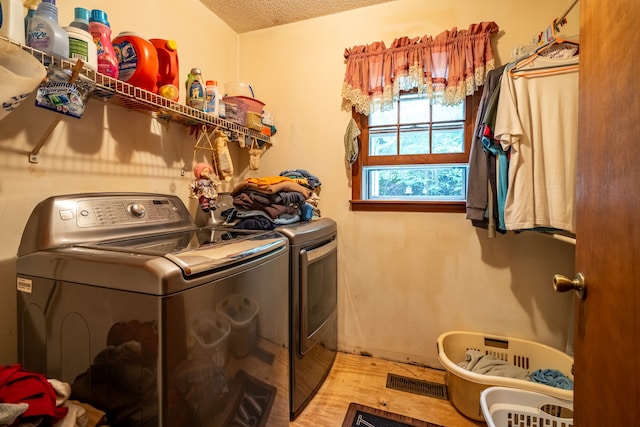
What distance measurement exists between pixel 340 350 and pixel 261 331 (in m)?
1.27

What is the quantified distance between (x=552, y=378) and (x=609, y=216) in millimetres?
1347

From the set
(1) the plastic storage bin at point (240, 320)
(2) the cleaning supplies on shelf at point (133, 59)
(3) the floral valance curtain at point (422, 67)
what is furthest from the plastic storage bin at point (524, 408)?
(2) the cleaning supplies on shelf at point (133, 59)

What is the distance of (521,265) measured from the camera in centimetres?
186

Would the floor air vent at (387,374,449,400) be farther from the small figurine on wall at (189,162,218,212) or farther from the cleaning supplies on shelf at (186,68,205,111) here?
the cleaning supplies on shelf at (186,68,205,111)

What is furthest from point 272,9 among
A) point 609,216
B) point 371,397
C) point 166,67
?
point 371,397

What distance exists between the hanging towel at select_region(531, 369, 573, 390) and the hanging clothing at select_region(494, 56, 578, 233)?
75 centimetres

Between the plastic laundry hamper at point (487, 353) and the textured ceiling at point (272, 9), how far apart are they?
2.24m

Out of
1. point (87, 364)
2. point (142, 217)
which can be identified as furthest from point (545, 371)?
point (142, 217)

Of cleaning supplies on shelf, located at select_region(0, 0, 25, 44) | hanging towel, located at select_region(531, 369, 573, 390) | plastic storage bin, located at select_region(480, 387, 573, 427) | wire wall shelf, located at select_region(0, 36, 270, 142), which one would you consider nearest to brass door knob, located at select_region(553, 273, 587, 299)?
plastic storage bin, located at select_region(480, 387, 573, 427)

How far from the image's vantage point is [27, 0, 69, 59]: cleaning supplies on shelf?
3.16 feet

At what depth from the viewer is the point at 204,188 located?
1.70 meters

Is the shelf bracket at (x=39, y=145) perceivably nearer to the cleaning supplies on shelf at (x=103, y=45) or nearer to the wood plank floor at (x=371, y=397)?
the cleaning supplies on shelf at (x=103, y=45)

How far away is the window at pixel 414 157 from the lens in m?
1.98

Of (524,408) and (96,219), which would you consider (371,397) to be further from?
(96,219)
